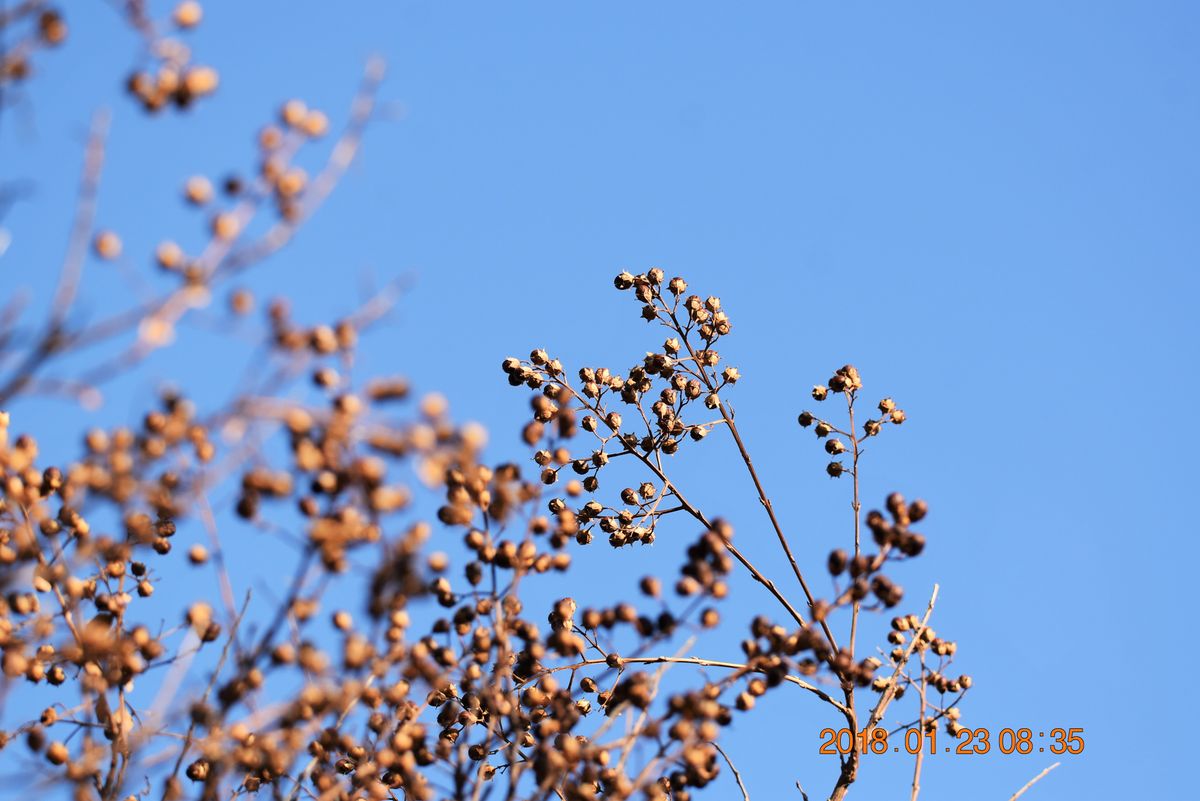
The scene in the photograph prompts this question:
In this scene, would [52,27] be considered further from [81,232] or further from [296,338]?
[296,338]

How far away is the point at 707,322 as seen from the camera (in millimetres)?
6641

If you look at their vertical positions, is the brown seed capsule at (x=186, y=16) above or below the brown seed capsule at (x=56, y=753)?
above

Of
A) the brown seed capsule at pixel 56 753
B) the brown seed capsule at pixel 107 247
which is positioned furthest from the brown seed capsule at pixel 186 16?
the brown seed capsule at pixel 56 753

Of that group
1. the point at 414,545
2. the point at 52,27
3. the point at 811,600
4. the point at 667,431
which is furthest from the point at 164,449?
the point at 667,431

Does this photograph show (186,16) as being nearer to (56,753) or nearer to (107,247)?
(107,247)

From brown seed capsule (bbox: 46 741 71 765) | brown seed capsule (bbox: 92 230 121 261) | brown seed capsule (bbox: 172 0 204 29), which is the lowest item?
brown seed capsule (bbox: 46 741 71 765)

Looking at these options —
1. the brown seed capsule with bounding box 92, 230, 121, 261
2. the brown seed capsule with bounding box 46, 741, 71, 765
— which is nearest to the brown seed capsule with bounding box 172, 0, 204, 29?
the brown seed capsule with bounding box 92, 230, 121, 261

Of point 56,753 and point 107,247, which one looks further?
point 56,753

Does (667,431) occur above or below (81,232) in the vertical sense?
above

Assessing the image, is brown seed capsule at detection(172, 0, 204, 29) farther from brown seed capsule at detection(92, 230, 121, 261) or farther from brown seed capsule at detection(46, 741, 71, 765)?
brown seed capsule at detection(46, 741, 71, 765)

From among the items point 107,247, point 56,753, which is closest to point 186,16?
point 107,247

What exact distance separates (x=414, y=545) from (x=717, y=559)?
3.36 feet

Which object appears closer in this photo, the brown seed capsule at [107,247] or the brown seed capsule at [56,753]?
the brown seed capsule at [107,247]

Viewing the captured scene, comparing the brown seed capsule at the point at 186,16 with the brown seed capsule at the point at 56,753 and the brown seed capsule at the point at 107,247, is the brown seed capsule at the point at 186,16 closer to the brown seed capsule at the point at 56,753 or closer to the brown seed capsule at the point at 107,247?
the brown seed capsule at the point at 107,247
